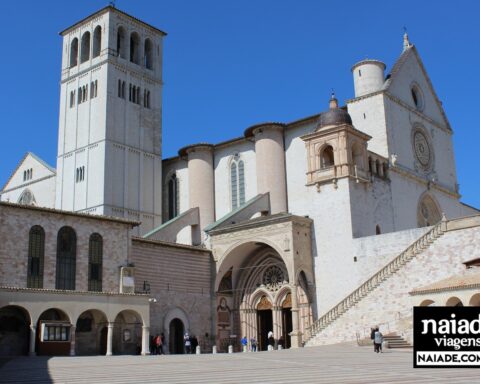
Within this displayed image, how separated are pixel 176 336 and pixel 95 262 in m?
6.68

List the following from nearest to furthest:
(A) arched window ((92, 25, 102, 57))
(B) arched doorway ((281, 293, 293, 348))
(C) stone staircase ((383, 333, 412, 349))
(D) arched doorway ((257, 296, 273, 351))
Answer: (C) stone staircase ((383, 333, 412, 349)) → (B) arched doorway ((281, 293, 293, 348)) → (D) arched doorway ((257, 296, 273, 351)) → (A) arched window ((92, 25, 102, 57))

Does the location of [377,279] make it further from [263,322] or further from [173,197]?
[173,197]

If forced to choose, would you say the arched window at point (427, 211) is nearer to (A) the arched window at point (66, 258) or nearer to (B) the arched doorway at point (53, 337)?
(A) the arched window at point (66, 258)

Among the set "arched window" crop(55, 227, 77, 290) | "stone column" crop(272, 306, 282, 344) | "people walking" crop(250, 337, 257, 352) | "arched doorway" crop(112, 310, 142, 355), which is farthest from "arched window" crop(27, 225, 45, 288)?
"stone column" crop(272, 306, 282, 344)

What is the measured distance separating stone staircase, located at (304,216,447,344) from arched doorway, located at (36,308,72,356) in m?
11.2

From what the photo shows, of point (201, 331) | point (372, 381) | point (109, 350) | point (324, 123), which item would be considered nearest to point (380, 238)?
point (324, 123)

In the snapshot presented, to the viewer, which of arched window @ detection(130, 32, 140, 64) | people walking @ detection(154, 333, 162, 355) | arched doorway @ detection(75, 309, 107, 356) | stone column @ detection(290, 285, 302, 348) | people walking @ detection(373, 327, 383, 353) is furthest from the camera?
arched window @ detection(130, 32, 140, 64)

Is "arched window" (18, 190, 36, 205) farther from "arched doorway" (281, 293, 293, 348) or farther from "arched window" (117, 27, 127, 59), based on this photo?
"arched doorway" (281, 293, 293, 348)

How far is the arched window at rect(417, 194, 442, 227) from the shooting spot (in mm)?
38250

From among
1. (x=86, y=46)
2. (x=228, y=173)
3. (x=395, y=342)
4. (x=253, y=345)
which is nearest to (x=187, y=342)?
(x=253, y=345)

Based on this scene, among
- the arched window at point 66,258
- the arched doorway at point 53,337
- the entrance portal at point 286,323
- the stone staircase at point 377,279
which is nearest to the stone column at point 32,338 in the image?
the arched doorway at point 53,337

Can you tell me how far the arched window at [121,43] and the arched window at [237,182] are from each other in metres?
12.4

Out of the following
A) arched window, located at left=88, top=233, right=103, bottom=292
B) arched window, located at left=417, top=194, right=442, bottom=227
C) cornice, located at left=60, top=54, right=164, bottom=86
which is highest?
cornice, located at left=60, top=54, right=164, bottom=86

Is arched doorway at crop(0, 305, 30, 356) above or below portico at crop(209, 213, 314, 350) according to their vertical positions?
below
